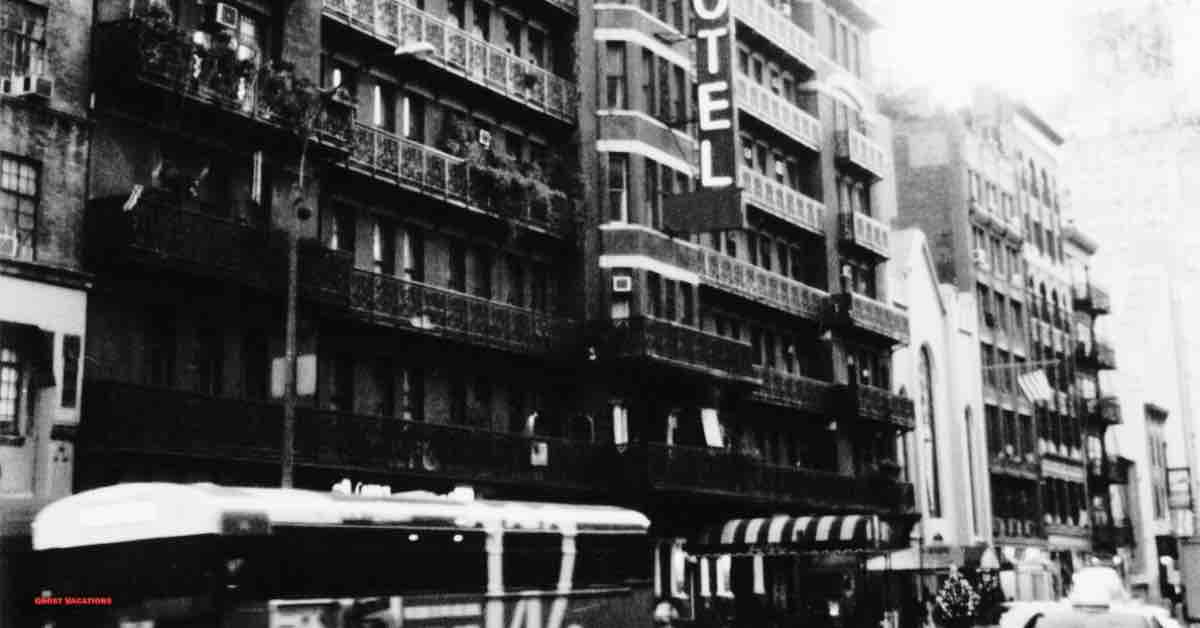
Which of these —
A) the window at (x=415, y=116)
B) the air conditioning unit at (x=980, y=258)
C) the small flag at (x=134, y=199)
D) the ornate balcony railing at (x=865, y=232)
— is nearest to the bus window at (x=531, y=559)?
the small flag at (x=134, y=199)

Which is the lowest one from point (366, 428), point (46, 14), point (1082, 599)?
point (1082, 599)

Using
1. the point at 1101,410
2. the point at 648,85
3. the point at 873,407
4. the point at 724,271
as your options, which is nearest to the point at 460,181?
the point at 648,85

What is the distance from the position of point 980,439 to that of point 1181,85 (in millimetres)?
57736

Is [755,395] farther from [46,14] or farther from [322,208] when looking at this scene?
[46,14]

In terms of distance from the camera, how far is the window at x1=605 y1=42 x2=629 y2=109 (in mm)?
42656

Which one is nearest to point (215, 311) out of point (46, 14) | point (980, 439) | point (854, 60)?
point (46, 14)

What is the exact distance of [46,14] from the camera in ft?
88.5

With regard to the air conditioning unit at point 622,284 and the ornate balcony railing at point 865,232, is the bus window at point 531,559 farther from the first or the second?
the ornate balcony railing at point 865,232

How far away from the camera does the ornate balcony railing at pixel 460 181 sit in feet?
111

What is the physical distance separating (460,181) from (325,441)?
8.33 metres

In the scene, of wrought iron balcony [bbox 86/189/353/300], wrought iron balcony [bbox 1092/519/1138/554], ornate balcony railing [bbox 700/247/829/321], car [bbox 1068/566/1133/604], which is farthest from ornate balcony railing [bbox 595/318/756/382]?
wrought iron balcony [bbox 1092/519/1138/554]

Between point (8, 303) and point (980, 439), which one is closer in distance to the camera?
point (8, 303)

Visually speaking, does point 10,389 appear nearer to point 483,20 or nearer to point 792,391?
point 483,20

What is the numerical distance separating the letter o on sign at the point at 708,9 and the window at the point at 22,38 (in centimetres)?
2089
